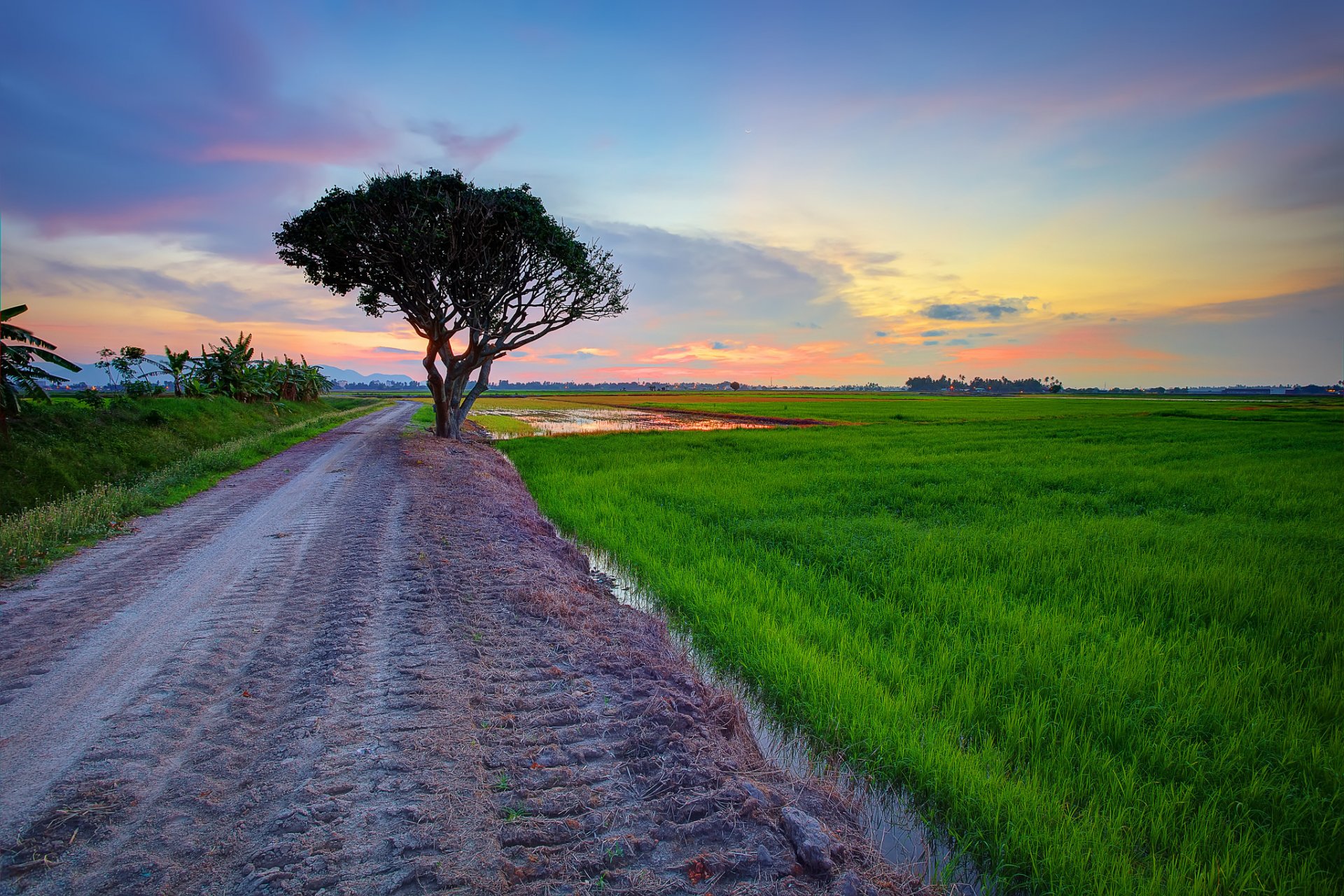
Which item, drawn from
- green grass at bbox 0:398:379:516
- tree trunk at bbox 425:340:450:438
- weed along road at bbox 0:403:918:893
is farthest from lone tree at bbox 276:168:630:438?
weed along road at bbox 0:403:918:893

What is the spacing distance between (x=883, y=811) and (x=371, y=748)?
124 inches

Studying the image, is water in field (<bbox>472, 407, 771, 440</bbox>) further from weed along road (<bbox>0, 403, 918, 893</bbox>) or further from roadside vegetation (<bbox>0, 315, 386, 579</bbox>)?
weed along road (<bbox>0, 403, 918, 893</bbox>)

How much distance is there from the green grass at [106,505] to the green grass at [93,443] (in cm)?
20

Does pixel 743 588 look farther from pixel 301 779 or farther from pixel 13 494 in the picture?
pixel 13 494

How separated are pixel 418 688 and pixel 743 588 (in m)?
3.98

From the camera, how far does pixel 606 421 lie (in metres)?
41.9

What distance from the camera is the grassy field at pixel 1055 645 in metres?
3.19

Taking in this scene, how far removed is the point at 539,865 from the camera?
2471 mm

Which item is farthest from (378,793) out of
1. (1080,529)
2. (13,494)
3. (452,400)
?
(452,400)

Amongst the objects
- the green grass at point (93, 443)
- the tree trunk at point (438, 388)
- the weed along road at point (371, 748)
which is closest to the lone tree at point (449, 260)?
the tree trunk at point (438, 388)

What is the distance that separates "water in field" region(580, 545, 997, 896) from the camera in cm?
302

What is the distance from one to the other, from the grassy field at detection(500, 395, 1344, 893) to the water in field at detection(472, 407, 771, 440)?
19.4 meters

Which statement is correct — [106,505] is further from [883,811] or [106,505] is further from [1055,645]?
[1055,645]

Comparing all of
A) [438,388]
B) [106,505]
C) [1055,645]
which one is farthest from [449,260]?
[1055,645]
